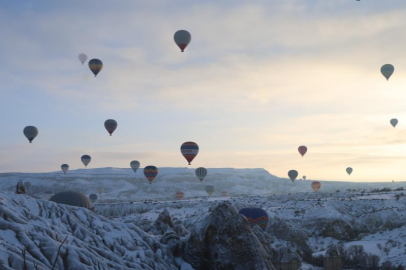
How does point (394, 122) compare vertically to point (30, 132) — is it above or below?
above

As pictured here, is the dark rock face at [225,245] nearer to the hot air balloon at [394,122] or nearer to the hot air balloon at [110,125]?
the hot air balloon at [110,125]

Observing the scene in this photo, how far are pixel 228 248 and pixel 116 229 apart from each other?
674 cm

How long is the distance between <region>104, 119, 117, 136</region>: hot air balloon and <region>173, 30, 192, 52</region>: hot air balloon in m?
27.4

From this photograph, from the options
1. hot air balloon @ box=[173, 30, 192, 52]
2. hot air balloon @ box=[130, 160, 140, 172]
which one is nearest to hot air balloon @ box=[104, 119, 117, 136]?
hot air balloon @ box=[173, 30, 192, 52]

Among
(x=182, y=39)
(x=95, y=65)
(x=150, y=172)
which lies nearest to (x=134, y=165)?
(x=150, y=172)

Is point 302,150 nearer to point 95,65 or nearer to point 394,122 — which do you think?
point 394,122

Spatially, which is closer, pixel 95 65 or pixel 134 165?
pixel 95 65

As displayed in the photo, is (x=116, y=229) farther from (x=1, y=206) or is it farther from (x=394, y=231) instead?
(x=394, y=231)

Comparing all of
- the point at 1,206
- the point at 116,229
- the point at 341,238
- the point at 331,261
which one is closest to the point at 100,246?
the point at 116,229

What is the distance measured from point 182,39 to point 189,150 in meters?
21.3

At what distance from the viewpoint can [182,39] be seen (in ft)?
268

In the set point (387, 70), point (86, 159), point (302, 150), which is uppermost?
point (387, 70)

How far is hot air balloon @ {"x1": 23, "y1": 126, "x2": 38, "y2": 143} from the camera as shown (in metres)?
97.5

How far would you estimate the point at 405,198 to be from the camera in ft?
305
